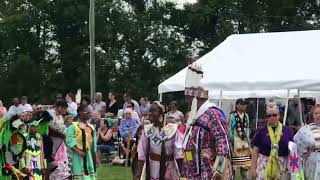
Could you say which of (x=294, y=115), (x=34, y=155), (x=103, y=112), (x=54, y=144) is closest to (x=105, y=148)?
(x=103, y=112)

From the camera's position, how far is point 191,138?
628 cm

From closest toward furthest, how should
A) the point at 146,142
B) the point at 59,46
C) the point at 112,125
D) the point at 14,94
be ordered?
the point at 146,142
the point at 112,125
the point at 14,94
the point at 59,46

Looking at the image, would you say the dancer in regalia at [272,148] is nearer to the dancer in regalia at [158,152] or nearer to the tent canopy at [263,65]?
the dancer in regalia at [158,152]

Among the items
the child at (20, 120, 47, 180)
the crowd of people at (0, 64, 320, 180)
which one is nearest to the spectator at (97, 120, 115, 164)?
the crowd of people at (0, 64, 320, 180)

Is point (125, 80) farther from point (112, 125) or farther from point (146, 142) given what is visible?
point (146, 142)

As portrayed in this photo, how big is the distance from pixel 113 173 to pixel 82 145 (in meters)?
5.52

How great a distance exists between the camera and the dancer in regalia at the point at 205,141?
5980 millimetres

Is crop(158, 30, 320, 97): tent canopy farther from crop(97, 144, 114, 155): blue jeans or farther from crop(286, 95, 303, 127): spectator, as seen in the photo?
crop(97, 144, 114, 155): blue jeans

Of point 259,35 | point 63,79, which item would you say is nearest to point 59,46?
point 63,79

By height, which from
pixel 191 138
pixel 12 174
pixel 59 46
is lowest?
pixel 12 174

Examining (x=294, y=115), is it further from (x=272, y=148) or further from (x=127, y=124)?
(x=272, y=148)

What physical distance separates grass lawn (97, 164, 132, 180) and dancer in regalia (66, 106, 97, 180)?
4280mm

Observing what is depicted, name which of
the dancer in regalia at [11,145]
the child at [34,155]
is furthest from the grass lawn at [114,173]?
the dancer in regalia at [11,145]

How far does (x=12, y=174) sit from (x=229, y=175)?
4.08 metres
